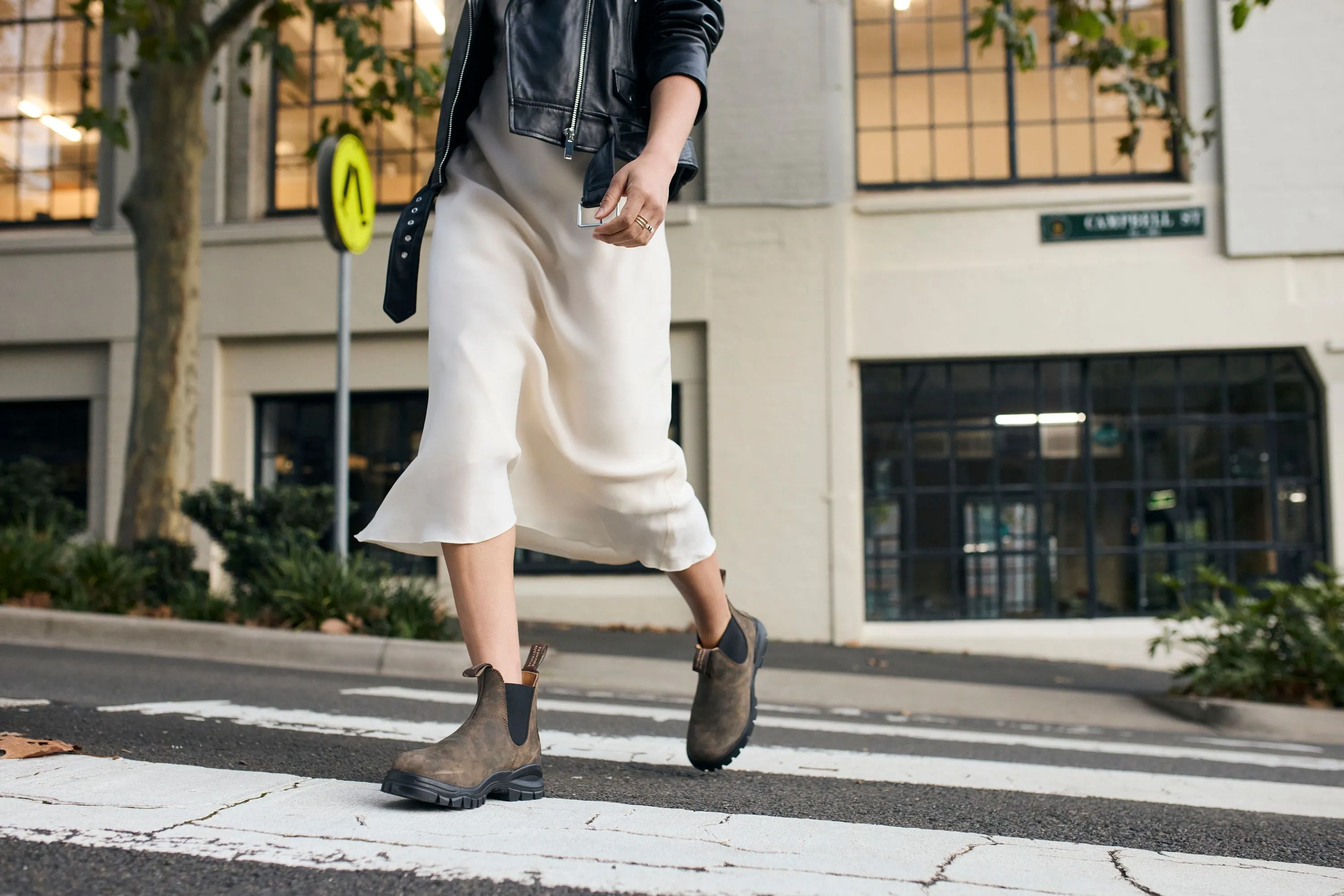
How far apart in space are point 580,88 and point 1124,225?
32.9ft

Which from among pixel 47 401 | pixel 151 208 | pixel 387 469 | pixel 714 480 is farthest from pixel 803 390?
pixel 47 401

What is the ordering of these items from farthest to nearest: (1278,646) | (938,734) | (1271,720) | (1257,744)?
(1278,646), (1271,720), (1257,744), (938,734)

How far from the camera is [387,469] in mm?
11867

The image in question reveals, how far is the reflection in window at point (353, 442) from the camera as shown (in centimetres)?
1182

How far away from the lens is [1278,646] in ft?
21.6

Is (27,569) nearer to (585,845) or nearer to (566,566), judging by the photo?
(566,566)

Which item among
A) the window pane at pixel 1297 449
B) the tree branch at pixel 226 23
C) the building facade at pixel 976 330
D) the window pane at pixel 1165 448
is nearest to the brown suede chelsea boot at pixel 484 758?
the tree branch at pixel 226 23

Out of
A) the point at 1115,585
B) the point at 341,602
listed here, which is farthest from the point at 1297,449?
the point at 341,602

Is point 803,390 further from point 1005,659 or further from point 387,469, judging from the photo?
point 387,469

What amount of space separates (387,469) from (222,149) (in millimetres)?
3968

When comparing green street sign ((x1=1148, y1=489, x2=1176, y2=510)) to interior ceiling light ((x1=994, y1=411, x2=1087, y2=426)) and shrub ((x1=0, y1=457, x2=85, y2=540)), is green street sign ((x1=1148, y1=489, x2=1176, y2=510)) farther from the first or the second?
shrub ((x1=0, y1=457, x2=85, y2=540))

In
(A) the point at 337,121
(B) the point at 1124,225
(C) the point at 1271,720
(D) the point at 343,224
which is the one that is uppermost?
(A) the point at 337,121

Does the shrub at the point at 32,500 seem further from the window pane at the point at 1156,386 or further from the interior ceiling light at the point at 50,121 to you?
the window pane at the point at 1156,386

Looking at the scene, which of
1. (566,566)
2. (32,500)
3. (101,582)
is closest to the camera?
(101,582)
